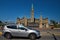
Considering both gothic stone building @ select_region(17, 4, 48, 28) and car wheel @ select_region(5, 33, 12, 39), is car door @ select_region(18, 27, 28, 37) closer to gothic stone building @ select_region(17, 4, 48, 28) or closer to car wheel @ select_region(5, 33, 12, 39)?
car wheel @ select_region(5, 33, 12, 39)

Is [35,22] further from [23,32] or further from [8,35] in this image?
[23,32]

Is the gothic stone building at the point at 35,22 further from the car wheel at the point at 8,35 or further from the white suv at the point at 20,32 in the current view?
the car wheel at the point at 8,35

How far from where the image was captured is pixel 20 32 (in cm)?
1708

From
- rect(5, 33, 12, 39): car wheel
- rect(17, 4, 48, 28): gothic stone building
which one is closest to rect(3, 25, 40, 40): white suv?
rect(5, 33, 12, 39): car wheel

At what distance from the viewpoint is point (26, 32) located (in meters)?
16.9

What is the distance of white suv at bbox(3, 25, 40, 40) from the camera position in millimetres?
16875

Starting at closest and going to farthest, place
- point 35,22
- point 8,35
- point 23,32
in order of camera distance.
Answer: point 23,32
point 8,35
point 35,22

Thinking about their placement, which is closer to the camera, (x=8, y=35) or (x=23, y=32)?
(x=23, y=32)

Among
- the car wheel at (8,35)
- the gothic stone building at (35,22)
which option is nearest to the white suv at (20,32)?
the car wheel at (8,35)

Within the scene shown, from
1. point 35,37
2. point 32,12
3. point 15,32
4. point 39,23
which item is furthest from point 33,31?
point 32,12

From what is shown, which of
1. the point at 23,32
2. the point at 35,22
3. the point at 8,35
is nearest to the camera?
the point at 23,32

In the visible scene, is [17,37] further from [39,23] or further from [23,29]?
[39,23]

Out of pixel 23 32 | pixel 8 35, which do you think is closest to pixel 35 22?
pixel 8 35

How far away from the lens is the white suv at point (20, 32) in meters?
16.9
